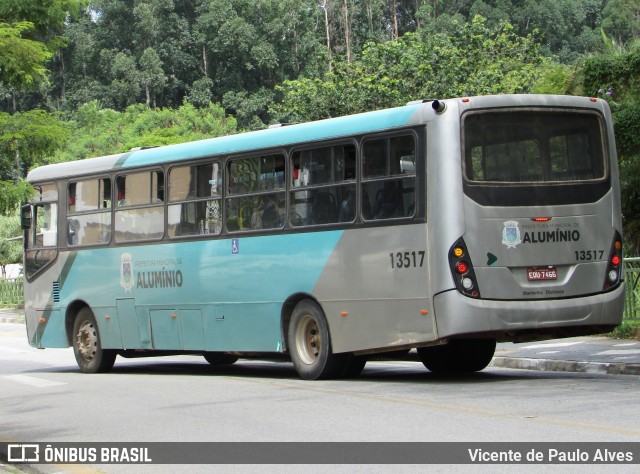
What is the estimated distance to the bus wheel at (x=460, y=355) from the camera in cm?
1553

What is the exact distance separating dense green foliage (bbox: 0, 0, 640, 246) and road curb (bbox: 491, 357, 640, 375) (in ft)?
80.1

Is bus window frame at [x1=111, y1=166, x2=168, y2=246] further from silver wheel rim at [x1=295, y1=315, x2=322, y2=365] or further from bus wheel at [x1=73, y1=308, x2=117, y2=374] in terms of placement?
silver wheel rim at [x1=295, y1=315, x2=322, y2=365]

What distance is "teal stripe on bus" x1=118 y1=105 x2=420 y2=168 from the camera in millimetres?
14055

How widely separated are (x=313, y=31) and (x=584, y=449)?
75557 millimetres

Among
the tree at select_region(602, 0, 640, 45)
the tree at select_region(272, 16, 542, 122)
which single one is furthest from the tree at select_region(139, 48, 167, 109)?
the tree at select_region(272, 16, 542, 122)

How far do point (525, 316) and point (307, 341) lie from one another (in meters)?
3.10

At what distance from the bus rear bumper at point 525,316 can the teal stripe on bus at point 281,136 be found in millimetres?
2198

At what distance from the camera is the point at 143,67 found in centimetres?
8700

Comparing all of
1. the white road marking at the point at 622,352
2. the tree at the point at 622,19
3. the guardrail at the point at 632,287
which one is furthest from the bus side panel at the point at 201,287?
the tree at the point at 622,19

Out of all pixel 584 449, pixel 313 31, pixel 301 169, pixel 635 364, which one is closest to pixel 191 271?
pixel 301 169

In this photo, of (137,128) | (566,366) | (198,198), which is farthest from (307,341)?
(137,128)

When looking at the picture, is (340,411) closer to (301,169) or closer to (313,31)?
(301,169)

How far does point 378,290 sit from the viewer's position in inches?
553

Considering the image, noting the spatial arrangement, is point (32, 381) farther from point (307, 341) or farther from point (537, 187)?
point (537, 187)
